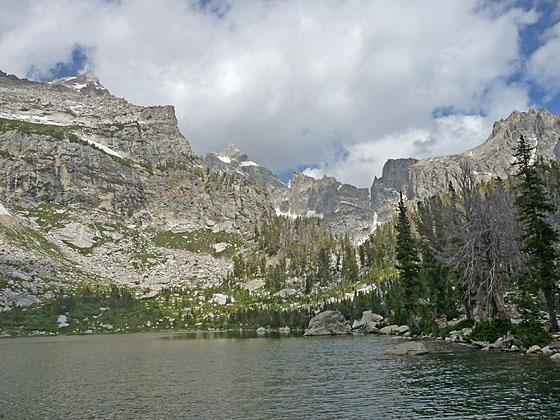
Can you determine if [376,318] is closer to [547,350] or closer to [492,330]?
[492,330]

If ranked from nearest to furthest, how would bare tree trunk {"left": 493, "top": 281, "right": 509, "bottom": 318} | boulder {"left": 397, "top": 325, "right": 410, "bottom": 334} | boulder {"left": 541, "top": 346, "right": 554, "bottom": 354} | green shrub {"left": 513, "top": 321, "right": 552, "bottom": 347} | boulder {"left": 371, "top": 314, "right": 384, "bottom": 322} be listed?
boulder {"left": 541, "top": 346, "right": 554, "bottom": 354}
green shrub {"left": 513, "top": 321, "right": 552, "bottom": 347}
bare tree trunk {"left": 493, "top": 281, "right": 509, "bottom": 318}
boulder {"left": 397, "top": 325, "right": 410, "bottom": 334}
boulder {"left": 371, "top": 314, "right": 384, "bottom": 322}

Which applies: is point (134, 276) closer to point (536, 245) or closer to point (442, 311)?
point (442, 311)

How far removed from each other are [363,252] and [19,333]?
459 ft

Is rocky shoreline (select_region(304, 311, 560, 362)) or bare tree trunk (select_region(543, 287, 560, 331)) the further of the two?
bare tree trunk (select_region(543, 287, 560, 331))

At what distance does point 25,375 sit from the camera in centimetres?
4497

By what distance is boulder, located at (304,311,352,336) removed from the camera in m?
95.4

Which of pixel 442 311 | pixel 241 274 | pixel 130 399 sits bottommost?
pixel 130 399

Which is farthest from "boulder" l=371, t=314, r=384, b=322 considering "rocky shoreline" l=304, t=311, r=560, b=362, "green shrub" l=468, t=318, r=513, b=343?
"green shrub" l=468, t=318, r=513, b=343

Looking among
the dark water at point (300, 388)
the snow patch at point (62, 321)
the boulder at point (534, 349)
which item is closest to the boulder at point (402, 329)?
the dark water at point (300, 388)

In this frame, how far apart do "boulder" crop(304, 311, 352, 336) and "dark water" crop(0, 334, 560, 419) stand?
147ft

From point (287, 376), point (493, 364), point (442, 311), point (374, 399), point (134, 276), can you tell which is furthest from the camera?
point (134, 276)

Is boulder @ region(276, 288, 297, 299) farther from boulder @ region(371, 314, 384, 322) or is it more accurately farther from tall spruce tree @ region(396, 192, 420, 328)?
tall spruce tree @ region(396, 192, 420, 328)

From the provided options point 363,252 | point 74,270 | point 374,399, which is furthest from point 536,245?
point 74,270

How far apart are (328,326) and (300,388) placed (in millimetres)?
67153
